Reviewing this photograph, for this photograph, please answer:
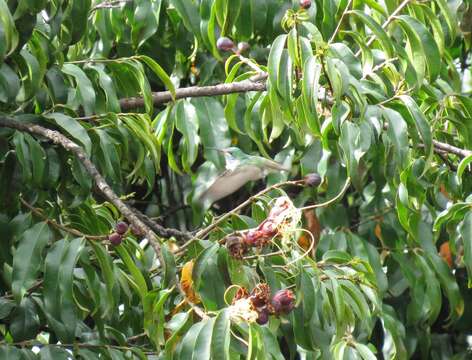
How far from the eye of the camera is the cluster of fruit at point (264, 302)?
1399mm

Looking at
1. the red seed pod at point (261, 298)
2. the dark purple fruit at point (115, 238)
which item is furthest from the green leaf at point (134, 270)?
the red seed pod at point (261, 298)

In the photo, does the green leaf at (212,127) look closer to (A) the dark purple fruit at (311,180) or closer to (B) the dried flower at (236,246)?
(A) the dark purple fruit at (311,180)

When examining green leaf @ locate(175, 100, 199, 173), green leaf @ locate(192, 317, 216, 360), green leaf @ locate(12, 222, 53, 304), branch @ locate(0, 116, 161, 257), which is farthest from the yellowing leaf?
green leaf @ locate(175, 100, 199, 173)

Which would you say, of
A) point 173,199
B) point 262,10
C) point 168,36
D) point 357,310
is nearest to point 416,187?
point 357,310

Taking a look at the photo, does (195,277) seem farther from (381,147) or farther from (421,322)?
(421,322)

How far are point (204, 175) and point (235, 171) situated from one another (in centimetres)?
26

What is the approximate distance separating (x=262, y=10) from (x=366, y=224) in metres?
0.77

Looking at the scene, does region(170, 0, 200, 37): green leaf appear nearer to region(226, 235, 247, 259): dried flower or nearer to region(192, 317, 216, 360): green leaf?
region(226, 235, 247, 259): dried flower

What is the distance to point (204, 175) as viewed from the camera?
7.68 feet

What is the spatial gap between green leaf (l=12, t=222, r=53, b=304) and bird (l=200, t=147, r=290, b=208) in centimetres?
44

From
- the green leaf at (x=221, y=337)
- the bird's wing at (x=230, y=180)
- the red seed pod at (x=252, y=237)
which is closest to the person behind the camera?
the green leaf at (x=221, y=337)

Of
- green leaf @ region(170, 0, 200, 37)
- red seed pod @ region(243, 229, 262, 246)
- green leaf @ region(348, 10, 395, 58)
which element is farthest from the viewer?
green leaf @ region(170, 0, 200, 37)

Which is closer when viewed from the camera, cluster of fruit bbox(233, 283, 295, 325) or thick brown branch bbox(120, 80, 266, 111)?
cluster of fruit bbox(233, 283, 295, 325)

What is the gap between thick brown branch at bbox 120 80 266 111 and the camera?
200cm
